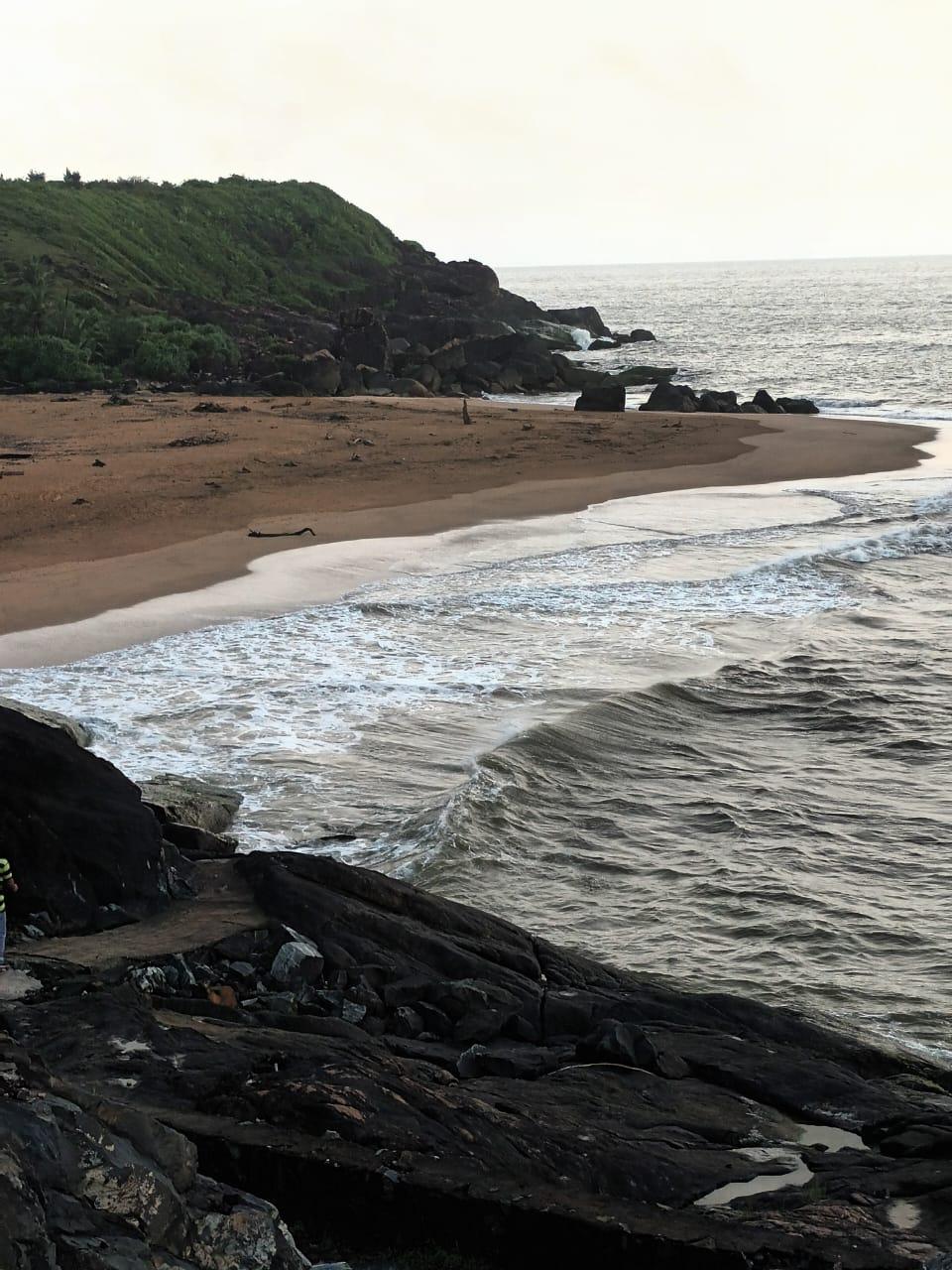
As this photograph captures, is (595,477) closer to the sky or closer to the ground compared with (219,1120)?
closer to the sky

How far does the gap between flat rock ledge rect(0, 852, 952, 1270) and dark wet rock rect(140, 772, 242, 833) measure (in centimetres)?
245

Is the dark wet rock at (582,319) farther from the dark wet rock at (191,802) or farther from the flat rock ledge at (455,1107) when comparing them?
the flat rock ledge at (455,1107)

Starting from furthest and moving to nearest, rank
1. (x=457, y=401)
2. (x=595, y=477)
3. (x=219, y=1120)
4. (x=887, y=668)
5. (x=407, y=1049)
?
(x=457, y=401), (x=595, y=477), (x=887, y=668), (x=407, y=1049), (x=219, y=1120)

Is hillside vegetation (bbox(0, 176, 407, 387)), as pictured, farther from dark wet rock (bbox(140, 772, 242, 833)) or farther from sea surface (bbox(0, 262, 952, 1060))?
dark wet rock (bbox(140, 772, 242, 833))

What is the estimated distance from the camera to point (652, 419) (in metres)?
41.1

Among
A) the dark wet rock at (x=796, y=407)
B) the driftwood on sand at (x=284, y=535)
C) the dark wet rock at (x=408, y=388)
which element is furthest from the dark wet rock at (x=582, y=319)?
the driftwood on sand at (x=284, y=535)

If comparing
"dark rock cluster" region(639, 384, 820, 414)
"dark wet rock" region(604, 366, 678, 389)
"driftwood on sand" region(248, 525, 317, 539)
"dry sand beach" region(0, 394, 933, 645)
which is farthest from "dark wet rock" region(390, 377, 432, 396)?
"driftwood on sand" region(248, 525, 317, 539)

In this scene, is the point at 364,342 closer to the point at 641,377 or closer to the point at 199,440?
the point at 641,377

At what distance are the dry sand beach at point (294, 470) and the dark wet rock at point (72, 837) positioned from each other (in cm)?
862

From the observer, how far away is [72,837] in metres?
8.48

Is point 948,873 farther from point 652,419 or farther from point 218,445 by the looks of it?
point 652,419

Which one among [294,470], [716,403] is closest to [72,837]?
[294,470]

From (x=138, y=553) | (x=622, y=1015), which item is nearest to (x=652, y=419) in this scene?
(x=138, y=553)

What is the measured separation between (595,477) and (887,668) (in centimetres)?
1397
